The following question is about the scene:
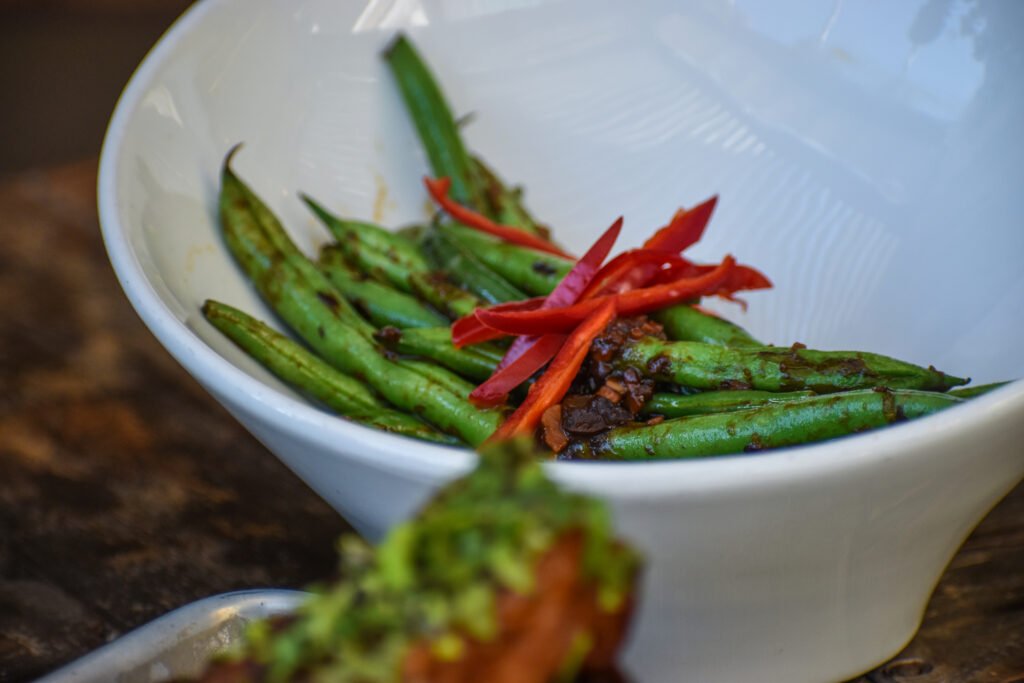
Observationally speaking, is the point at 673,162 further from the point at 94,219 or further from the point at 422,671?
the point at 422,671

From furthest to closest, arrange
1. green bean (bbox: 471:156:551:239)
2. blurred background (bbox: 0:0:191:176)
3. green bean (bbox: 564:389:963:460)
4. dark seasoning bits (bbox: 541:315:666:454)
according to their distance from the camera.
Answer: blurred background (bbox: 0:0:191:176) < green bean (bbox: 471:156:551:239) < dark seasoning bits (bbox: 541:315:666:454) < green bean (bbox: 564:389:963:460)

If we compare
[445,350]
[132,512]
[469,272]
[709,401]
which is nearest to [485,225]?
[469,272]

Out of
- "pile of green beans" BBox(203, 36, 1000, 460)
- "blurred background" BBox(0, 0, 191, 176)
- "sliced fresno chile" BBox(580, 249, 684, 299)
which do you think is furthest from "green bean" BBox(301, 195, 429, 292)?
"blurred background" BBox(0, 0, 191, 176)

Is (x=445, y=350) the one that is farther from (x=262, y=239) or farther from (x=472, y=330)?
(x=262, y=239)

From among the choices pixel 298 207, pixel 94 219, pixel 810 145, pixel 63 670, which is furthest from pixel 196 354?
pixel 94 219

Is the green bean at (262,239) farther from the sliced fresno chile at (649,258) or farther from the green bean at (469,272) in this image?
the sliced fresno chile at (649,258)


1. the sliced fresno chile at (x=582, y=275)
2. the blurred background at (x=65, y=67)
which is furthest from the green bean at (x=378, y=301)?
the blurred background at (x=65, y=67)

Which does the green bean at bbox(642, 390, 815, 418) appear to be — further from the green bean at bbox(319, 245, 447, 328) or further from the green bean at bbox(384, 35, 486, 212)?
the green bean at bbox(384, 35, 486, 212)
